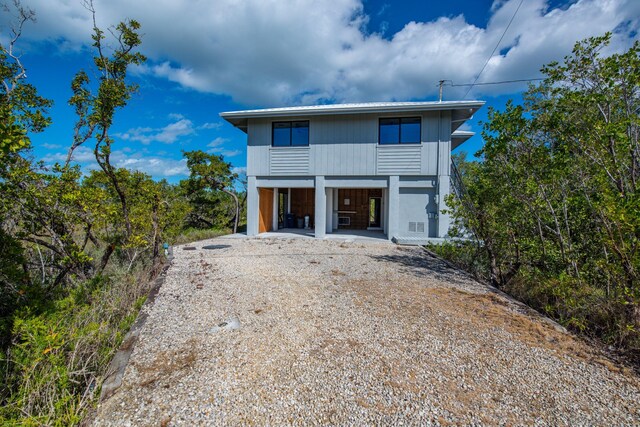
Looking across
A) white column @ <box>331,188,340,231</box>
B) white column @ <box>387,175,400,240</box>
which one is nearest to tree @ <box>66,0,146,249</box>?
white column @ <box>387,175,400,240</box>

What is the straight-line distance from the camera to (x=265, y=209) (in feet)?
39.4

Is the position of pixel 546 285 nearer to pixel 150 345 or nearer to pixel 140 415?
pixel 140 415

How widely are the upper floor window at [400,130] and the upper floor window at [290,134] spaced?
9.93ft

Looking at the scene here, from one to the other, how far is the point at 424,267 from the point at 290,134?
7384 millimetres

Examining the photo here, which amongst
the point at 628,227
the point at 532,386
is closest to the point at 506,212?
the point at 628,227

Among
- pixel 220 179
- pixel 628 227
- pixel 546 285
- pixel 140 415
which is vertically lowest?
pixel 140 415

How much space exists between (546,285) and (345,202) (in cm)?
1056

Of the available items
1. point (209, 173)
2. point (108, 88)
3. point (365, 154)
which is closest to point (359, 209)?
point (365, 154)

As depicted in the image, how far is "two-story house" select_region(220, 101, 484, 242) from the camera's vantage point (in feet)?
31.3

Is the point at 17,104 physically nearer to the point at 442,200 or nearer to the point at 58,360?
the point at 58,360

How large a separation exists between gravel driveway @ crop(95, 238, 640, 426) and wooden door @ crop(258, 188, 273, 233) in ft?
23.6

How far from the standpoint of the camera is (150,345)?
8.98 ft

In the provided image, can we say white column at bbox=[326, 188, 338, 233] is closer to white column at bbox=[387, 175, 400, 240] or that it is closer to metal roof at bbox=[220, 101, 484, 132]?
white column at bbox=[387, 175, 400, 240]

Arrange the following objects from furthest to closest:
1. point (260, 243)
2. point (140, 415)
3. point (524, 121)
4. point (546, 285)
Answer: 1. point (260, 243)
2. point (524, 121)
3. point (546, 285)
4. point (140, 415)
